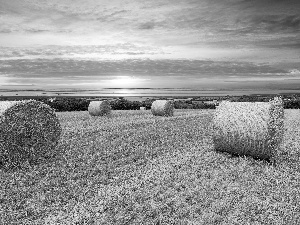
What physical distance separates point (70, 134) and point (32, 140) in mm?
3477

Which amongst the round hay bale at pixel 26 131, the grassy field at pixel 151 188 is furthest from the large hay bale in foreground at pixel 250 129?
the round hay bale at pixel 26 131

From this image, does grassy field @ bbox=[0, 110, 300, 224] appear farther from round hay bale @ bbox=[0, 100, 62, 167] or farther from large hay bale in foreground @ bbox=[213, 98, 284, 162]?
round hay bale @ bbox=[0, 100, 62, 167]

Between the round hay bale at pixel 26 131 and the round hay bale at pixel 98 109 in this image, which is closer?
the round hay bale at pixel 26 131

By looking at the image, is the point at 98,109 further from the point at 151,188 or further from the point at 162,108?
the point at 151,188

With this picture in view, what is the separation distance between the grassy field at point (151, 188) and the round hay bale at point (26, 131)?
626 millimetres

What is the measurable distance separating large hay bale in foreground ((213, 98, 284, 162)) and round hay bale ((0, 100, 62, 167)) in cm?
520

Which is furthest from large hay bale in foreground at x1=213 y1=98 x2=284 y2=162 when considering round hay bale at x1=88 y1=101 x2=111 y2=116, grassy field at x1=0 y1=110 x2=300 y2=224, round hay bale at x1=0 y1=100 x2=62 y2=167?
round hay bale at x1=88 y1=101 x2=111 y2=116

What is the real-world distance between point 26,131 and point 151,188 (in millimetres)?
5166

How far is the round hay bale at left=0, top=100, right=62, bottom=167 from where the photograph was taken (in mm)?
9406

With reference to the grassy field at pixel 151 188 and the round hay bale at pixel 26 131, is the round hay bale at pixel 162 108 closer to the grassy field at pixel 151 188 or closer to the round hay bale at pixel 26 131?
the grassy field at pixel 151 188

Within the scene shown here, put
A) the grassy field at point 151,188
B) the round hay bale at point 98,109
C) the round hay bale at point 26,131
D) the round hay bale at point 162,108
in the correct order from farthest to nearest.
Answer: the round hay bale at point 162,108, the round hay bale at point 98,109, the round hay bale at point 26,131, the grassy field at point 151,188

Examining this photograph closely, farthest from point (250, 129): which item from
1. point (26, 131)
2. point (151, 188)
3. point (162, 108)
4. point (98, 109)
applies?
point (98, 109)

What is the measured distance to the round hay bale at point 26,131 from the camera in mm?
9406

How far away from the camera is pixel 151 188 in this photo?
261 inches
